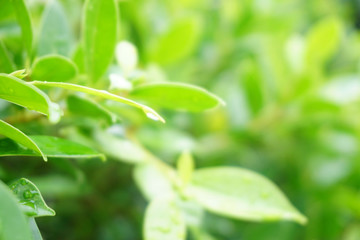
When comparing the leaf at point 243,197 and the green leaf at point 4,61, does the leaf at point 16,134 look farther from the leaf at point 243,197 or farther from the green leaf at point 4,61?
the leaf at point 243,197

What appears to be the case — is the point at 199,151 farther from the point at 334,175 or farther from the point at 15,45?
the point at 15,45

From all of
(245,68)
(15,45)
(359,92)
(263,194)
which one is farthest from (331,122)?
(15,45)

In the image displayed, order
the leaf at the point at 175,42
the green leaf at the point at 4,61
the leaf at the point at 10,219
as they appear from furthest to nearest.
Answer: the leaf at the point at 175,42, the green leaf at the point at 4,61, the leaf at the point at 10,219

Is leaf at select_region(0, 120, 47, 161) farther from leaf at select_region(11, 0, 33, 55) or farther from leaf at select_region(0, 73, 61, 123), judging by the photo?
leaf at select_region(11, 0, 33, 55)

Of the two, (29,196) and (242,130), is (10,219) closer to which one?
(29,196)

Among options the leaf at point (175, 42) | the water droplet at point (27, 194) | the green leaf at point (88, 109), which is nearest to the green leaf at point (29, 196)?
the water droplet at point (27, 194)

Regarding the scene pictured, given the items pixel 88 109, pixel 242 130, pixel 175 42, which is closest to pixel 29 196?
pixel 88 109
